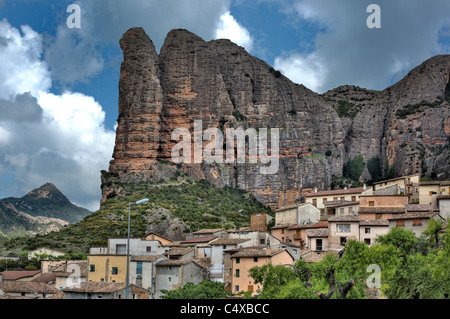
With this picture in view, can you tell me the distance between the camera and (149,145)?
13100 cm

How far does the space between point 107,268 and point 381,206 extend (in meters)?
34.1

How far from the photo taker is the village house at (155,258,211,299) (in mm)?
52125

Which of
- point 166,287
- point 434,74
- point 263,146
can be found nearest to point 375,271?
point 166,287

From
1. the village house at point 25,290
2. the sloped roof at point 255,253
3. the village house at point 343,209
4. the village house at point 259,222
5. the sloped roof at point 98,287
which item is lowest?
the village house at point 25,290

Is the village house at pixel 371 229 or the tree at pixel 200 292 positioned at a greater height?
the village house at pixel 371 229

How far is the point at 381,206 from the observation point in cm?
6925

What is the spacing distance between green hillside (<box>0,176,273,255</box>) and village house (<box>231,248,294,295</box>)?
31215 mm

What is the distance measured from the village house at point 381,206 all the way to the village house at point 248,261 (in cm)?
1722

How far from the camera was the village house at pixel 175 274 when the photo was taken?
2052 inches

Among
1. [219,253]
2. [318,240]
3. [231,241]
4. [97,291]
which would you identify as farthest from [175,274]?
[318,240]

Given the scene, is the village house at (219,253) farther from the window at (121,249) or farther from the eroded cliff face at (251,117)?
the eroded cliff face at (251,117)

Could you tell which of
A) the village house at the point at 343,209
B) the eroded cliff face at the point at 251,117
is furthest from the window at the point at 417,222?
the eroded cliff face at the point at 251,117
